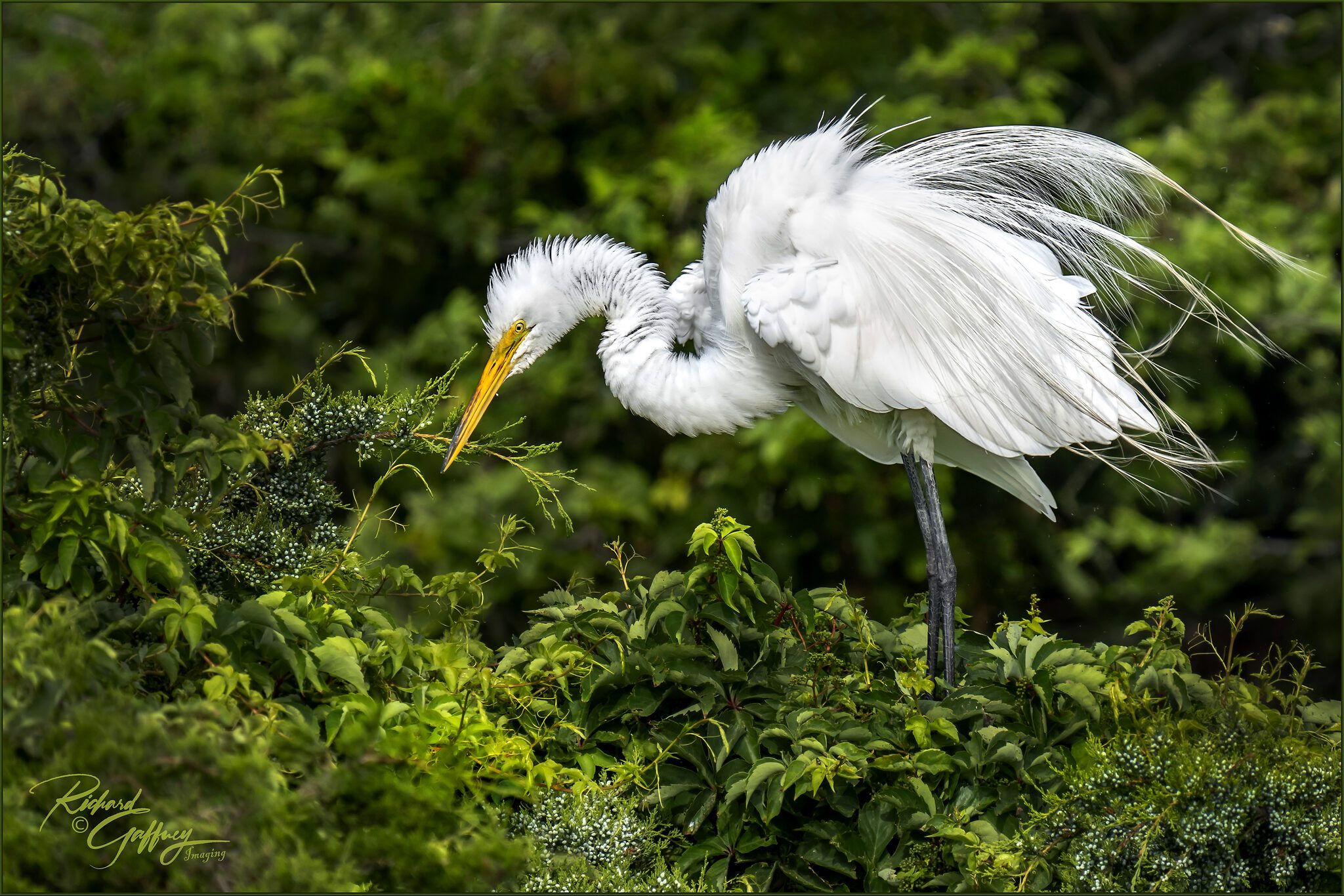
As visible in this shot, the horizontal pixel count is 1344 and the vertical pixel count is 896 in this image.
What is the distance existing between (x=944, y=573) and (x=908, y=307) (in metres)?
0.52

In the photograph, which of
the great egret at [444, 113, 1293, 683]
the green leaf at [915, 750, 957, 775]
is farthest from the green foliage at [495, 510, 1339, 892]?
the great egret at [444, 113, 1293, 683]

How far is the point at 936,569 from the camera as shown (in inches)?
99.0

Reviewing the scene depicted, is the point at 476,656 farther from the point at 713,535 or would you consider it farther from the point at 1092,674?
the point at 1092,674

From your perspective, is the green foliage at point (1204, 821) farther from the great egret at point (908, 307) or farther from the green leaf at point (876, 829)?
the great egret at point (908, 307)

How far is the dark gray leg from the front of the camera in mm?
2346

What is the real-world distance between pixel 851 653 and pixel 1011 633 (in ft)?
0.95

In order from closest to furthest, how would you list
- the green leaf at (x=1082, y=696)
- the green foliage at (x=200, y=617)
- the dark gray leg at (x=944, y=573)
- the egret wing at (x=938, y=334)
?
the green foliage at (x=200, y=617) → the green leaf at (x=1082, y=696) → the dark gray leg at (x=944, y=573) → the egret wing at (x=938, y=334)

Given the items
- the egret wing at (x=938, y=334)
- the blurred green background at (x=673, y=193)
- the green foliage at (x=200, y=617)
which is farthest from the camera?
the blurred green background at (x=673, y=193)

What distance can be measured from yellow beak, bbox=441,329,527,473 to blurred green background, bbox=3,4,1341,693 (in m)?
1.68

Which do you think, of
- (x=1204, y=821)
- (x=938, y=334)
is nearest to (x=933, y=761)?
(x=1204, y=821)

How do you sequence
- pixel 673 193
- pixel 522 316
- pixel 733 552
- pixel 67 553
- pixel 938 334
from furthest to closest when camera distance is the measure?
pixel 673 193, pixel 522 316, pixel 938 334, pixel 733 552, pixel 67 553

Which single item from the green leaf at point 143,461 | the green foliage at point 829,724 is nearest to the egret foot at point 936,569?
the green foliage at point 829,724

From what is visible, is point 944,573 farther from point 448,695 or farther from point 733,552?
point 448,695

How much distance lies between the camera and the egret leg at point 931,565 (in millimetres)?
2414
